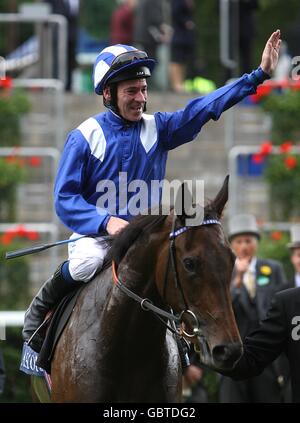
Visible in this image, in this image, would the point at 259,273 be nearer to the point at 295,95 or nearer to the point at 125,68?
the point at 295,95

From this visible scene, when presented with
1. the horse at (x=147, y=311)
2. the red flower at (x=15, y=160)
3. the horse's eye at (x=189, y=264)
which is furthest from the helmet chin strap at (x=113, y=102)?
the red flower at (x=15, y=160)

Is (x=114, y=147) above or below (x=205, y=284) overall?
above

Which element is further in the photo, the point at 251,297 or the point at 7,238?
the point at 7,238

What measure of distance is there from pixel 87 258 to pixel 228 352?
1.24 m

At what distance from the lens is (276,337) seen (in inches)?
272

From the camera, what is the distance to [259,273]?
432 inches

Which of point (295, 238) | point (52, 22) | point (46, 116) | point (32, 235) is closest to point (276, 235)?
point (295, 238)

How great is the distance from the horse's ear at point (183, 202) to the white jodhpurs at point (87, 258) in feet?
2.47

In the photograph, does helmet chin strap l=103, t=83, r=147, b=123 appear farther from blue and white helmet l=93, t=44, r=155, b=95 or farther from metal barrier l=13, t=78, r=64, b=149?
metal barrier l=13, t=78, r=64, b=149

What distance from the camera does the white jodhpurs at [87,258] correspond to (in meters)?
6.80

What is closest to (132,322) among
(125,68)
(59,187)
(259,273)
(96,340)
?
(96,340)

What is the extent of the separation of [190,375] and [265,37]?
1008 centimetres

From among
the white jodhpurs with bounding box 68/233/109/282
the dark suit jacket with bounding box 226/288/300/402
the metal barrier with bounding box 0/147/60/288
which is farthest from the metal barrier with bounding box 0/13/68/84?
the dark suit jacket with bounding box 226/288/300/402

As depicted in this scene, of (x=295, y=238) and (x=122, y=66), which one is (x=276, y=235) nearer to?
(x=295, y=238)
